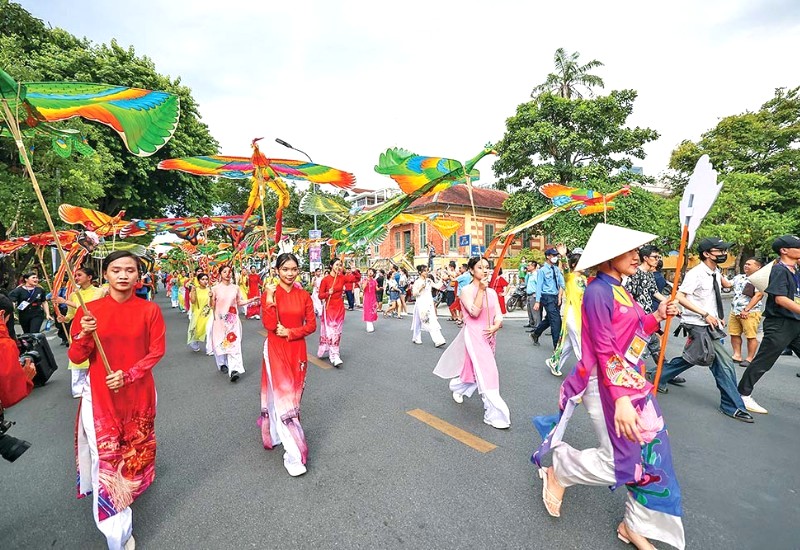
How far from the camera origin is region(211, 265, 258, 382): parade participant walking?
5.82 metres

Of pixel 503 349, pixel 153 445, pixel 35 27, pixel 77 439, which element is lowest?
pixel 503 349

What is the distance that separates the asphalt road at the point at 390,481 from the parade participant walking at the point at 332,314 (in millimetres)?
1604

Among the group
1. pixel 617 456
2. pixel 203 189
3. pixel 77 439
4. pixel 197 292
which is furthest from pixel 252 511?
pixel 203 189

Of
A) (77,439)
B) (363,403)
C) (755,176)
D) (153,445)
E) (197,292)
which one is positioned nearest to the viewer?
(77,439)

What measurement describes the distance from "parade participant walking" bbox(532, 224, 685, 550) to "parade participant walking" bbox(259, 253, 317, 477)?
1.93 meters

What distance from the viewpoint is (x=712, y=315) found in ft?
13.2

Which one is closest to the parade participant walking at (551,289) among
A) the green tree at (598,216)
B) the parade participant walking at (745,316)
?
the parade participant walking at (745,316)

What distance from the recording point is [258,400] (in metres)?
4.84

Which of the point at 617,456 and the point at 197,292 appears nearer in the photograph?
the point at 617,456

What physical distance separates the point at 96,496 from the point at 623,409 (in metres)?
2.82

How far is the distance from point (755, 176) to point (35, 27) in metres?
30.0

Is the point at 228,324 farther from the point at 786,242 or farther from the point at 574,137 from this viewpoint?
the point at 574,137

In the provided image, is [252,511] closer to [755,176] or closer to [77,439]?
[77,439]

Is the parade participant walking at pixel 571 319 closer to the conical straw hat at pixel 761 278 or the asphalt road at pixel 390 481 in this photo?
the asphalt road at pixel 390 481
